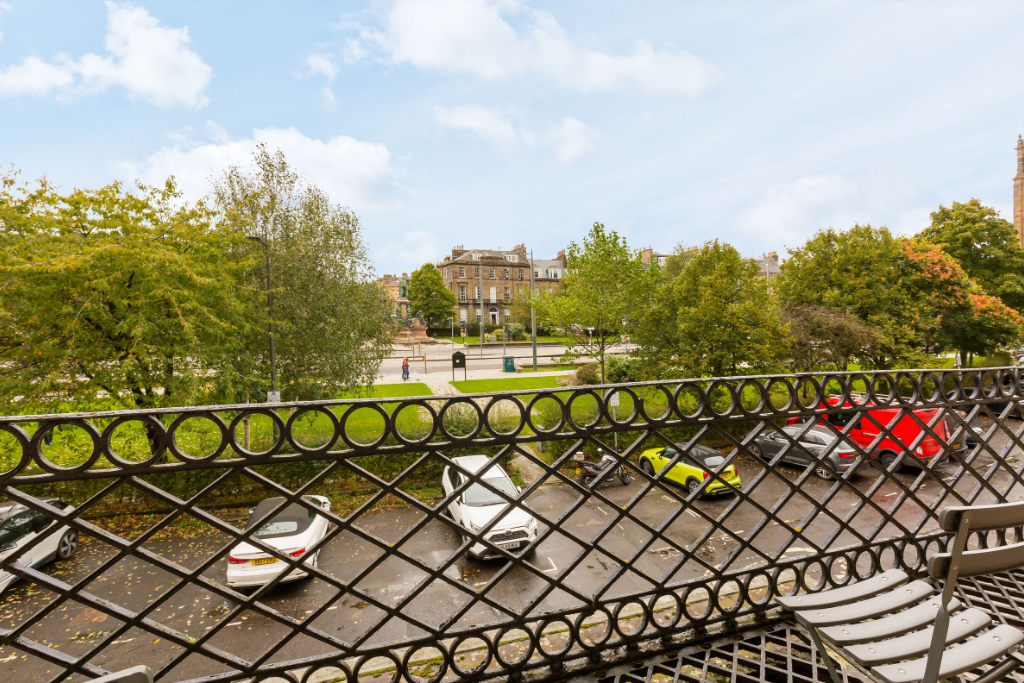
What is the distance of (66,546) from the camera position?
29.9 ft

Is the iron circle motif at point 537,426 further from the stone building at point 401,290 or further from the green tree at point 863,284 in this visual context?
the stone building at point 401,290

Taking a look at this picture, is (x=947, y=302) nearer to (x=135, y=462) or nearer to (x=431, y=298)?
(x=135, y=462)

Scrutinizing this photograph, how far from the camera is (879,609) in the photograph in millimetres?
2094

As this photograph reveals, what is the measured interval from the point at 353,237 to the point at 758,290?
550 inches

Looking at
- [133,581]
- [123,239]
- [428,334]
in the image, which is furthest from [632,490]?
[428,334]

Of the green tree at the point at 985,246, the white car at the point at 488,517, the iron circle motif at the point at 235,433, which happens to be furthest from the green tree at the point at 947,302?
the iron circle motif at the point at 235,433

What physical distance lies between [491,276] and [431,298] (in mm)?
11006

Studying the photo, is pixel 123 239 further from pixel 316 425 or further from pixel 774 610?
pixel 774 610

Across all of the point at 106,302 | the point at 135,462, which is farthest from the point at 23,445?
the point at 106,302

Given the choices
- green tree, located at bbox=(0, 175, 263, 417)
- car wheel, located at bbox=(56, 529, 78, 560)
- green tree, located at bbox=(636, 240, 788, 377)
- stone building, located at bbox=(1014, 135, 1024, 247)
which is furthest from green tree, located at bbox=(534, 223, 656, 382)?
stone building, located at bbox=(1014, 135, 1024, 247)

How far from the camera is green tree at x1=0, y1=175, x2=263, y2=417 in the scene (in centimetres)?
906

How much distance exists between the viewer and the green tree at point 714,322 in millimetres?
Answer: 16156

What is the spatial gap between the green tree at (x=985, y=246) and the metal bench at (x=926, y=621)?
104ft

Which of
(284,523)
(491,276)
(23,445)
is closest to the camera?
(23,445)
